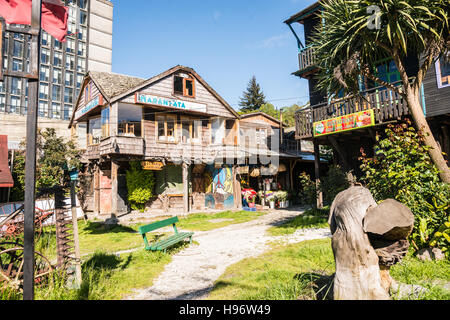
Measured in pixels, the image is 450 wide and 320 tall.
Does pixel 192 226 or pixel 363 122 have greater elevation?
pixel 363 122

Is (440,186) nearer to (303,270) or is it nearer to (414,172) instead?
(414,172)

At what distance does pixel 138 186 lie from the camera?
56.0ft

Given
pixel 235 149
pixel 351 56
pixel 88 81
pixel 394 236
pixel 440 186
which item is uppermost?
pixel 88 81

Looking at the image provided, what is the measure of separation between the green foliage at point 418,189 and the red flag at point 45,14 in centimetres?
659

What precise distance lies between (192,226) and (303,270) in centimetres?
836

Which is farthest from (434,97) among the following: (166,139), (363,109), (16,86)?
(16,86)

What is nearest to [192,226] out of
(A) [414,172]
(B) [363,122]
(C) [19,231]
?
(C) [19,231]

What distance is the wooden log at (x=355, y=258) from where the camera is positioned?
306 cm

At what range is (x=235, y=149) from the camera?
60.2 feet

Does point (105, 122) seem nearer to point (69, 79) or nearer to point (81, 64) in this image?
point (69, 79)

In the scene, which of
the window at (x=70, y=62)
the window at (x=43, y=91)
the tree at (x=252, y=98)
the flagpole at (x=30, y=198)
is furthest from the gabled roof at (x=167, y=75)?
the window at (x=70, y=62)

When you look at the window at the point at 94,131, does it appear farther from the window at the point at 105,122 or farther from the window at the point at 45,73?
the window at the point at 45,73
